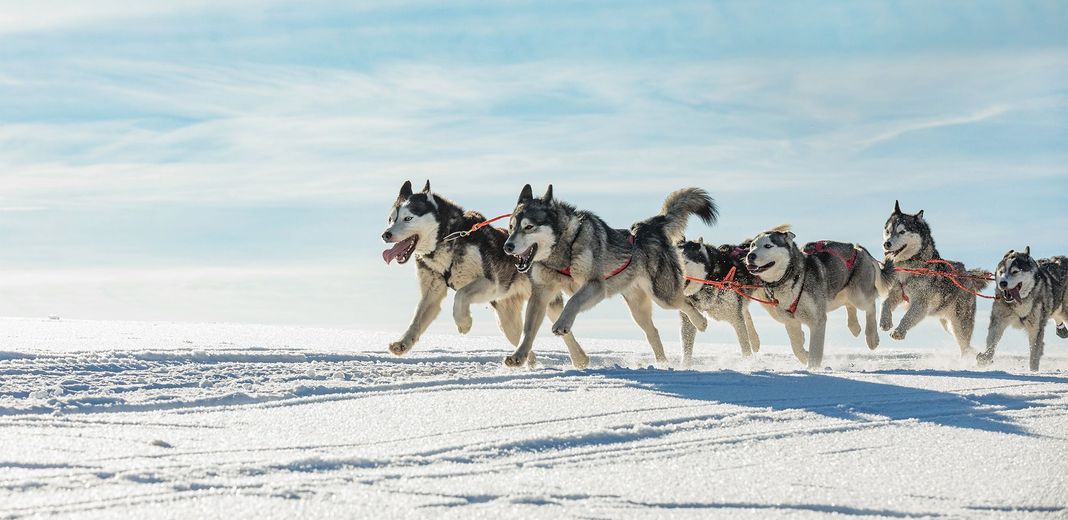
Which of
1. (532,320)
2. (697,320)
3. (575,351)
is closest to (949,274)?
(697,320)

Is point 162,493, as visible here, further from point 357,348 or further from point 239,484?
point 357,348

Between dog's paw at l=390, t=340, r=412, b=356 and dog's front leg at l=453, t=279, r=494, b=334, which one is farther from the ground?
dog's front leg at l=453, t=279, r=494, b=334

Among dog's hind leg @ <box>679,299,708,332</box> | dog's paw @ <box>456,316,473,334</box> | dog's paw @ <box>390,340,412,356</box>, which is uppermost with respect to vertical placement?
dog's hind leg @ <box>679,299,708,332</box>

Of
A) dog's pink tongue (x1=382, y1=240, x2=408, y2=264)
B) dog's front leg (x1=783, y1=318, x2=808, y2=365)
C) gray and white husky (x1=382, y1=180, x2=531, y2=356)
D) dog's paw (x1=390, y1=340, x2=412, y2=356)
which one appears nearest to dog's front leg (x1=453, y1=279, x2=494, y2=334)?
gray and white husky (x1=382, y1=180, x2=531, y2=356)

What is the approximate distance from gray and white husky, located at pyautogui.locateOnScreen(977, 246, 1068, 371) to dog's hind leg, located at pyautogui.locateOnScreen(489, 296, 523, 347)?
181 inches

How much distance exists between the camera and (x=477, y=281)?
7.87 metres

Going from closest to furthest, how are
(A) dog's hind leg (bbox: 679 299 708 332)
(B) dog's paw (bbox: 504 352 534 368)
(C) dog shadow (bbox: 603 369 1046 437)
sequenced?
(C) dog shadow (bbox: 603 369 1046 437) < (B) dog's paw (bbox: 504 352 534 368) < (A) dog's hind leg (bbox: 679 299 708 332)

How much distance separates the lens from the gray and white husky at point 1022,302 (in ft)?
32.9

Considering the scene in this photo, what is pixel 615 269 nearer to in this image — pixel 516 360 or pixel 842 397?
pixel 516 360

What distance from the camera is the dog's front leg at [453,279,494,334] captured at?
7.66 m

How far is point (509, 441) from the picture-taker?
4383mm

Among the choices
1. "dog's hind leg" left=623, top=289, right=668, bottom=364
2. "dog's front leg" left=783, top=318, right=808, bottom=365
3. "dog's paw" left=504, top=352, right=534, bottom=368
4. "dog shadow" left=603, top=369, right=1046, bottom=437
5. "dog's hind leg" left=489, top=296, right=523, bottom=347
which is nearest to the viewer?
"dog shadow" left=603, top=369, right=1046, bottom=437

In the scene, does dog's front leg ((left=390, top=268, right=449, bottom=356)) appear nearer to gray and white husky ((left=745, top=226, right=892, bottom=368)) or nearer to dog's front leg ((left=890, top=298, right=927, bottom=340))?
gray and white husky ((left=745, top=226, right=892, bottom=368))

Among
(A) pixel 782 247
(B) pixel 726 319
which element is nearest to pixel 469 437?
(A) pixel 782 247
